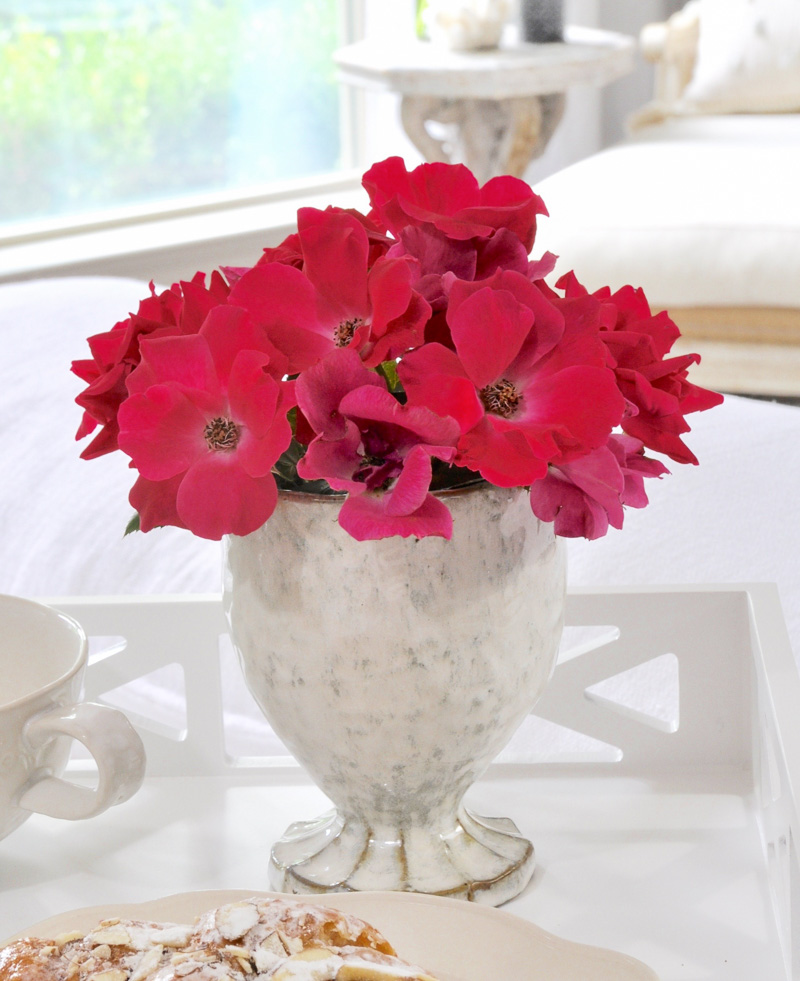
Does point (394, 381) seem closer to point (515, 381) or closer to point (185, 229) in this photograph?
point (515, 381)

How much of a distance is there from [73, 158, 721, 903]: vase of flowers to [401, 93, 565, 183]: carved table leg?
84.9 inches

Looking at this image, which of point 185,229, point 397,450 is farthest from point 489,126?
point 397,450

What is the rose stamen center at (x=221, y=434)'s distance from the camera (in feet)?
1.16

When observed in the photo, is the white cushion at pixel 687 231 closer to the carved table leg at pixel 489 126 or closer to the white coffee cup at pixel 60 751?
the carved table leg at pixel 489 126

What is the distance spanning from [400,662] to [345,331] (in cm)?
11

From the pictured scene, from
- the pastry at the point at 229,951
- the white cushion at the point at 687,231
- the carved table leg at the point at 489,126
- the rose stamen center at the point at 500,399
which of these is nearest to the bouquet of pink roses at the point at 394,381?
the rose stamen center at the point at 500,399

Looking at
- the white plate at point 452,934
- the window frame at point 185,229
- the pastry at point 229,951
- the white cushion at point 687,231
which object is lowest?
the window frame at point 185,229

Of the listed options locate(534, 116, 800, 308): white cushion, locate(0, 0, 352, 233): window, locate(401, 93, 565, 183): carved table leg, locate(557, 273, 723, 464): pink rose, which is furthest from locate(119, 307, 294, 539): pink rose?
locate(0, 0, 352, 233): window

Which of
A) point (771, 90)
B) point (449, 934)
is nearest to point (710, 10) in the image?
point (771, 90)

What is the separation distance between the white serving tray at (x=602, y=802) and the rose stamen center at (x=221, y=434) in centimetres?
19

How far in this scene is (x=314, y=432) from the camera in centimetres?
36

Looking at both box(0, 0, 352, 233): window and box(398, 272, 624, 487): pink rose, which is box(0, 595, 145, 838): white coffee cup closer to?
box(398, 272, 624, 487): pink rose

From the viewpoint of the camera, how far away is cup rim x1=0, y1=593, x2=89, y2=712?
402mm

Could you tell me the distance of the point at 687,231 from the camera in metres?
1.68
